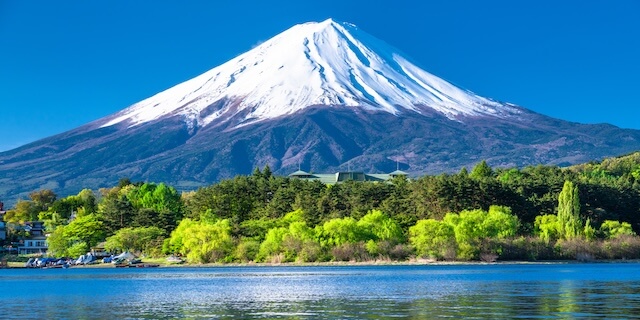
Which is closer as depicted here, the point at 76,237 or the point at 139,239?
the point at 139,239

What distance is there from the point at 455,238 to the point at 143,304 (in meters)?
39.3

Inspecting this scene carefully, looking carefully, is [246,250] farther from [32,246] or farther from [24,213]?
[24,213]

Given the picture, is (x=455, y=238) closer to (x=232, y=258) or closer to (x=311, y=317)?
(x=232, y=258)

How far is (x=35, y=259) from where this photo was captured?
92.0 m

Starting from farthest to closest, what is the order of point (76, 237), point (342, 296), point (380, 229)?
point (76, 237)
point (380, 229)
point (342, 296)

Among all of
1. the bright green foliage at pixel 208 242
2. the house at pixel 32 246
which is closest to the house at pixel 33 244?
the house at pixel 32 246

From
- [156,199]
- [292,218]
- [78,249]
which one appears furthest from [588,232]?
[156,199]

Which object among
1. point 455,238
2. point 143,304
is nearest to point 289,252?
point 455,238

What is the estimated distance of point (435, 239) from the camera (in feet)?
240

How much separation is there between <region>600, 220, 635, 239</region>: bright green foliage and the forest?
4.2 inches

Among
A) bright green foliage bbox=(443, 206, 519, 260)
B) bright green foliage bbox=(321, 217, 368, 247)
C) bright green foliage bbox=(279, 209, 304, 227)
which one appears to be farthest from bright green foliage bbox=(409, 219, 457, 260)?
bright green foliage bbox=(279, 209, 304, 227)

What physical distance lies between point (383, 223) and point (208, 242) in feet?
44.9

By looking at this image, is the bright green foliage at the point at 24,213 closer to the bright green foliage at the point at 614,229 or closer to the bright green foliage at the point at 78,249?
the bright green foliage at the point at 78,249

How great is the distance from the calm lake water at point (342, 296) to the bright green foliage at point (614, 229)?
20.7 m
